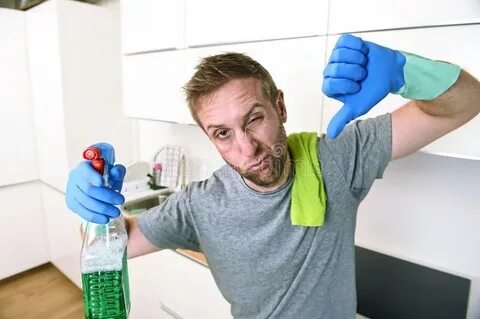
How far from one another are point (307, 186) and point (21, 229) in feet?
8.13

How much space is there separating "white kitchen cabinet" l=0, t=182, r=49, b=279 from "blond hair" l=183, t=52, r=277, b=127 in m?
2.21

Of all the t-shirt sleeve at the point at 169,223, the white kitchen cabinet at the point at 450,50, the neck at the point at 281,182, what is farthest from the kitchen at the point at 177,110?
the t-shirt sleeve at the point at 169,223

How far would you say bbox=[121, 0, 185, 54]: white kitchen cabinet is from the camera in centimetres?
145

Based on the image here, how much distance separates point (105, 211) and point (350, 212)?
59 cm

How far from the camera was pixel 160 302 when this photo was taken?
5.68 ft

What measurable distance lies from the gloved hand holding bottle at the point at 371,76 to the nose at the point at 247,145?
21 centimetres

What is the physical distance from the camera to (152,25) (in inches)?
61.4

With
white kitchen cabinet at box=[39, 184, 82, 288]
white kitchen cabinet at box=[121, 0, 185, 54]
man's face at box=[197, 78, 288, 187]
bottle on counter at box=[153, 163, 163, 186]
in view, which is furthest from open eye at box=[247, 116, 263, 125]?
white kitchen cabinet at box=[39, 184, 82, 288]

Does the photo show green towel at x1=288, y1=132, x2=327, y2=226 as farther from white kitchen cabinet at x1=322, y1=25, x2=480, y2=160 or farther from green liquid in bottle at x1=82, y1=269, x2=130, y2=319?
green liquid in bottle at x1=82, y1=269, x2=130, y2=319

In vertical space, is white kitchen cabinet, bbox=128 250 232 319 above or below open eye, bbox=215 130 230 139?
below

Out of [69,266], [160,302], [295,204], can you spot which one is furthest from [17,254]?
[295,204]

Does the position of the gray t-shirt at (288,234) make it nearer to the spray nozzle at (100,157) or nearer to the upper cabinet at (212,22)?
the spray nozzle at (100,157)

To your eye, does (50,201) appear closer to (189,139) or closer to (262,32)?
(189,139)

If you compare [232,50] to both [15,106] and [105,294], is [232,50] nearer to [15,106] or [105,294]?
[105,294]
